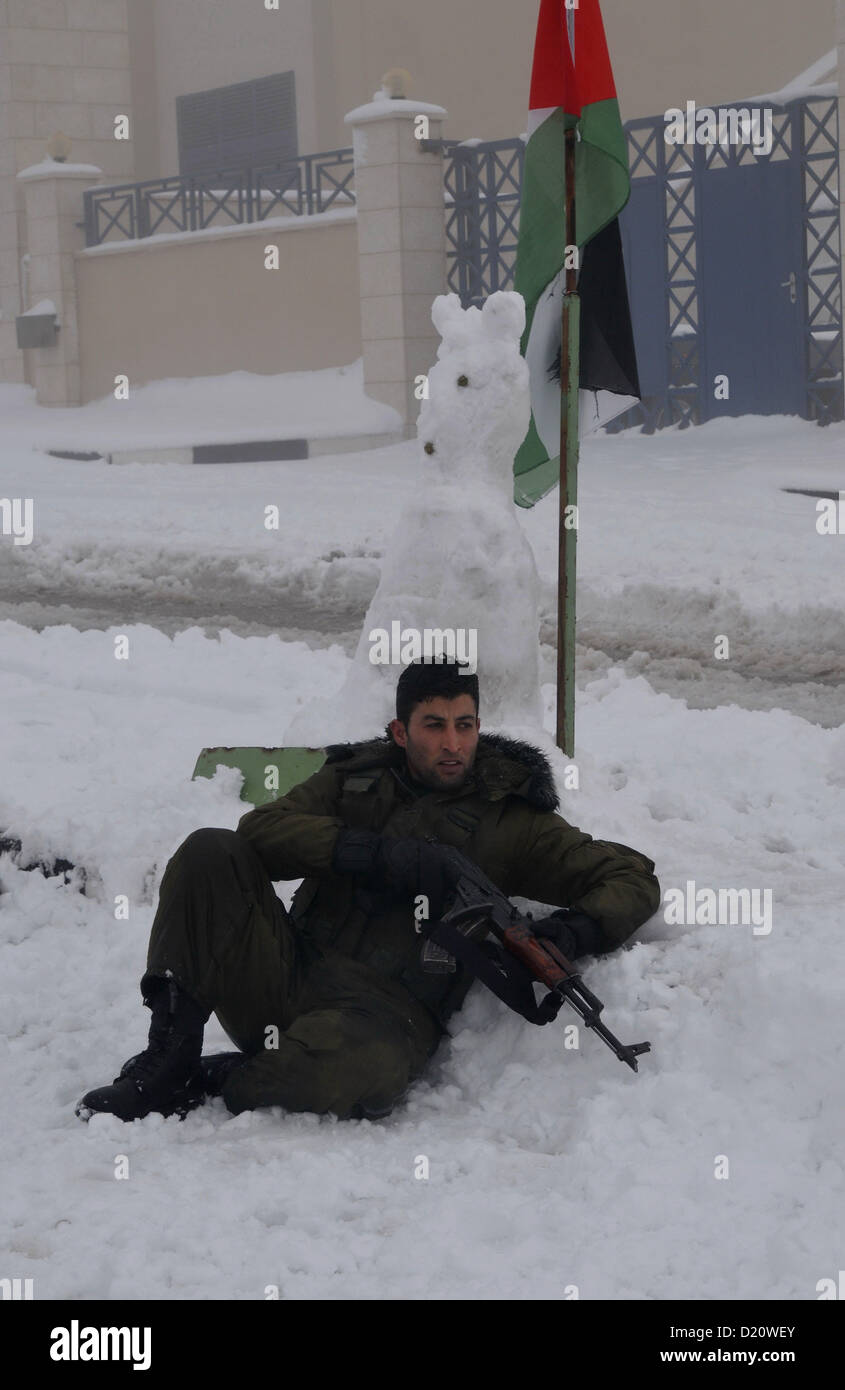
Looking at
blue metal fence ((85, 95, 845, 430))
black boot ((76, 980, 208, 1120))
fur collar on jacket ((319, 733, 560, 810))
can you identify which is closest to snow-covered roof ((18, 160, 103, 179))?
blue metal fence ((85, 95, 845, 430))

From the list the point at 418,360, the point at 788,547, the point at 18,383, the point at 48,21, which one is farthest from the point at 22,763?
the point at 48,21

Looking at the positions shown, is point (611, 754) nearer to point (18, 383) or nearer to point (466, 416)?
point (466, 416)

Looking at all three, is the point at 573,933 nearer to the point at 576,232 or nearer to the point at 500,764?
the point at 500,764

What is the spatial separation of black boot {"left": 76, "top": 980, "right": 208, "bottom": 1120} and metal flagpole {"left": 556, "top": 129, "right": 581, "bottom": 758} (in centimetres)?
190

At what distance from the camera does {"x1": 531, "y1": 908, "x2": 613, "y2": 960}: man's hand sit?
341cm

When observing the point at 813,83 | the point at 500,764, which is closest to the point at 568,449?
the point at 500,764

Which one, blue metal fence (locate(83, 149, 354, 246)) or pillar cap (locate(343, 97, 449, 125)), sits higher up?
pillar cap (locate(343, 97, 449, 125))

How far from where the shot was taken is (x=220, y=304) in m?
15.2

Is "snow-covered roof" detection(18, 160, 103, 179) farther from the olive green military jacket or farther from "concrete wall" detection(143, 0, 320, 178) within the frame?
the olive green military jacket

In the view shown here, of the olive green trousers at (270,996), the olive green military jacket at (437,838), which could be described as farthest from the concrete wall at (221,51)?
the olive green trousers at (270,996)

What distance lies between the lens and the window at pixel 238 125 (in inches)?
742

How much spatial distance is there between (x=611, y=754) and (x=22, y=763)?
212 centimetres

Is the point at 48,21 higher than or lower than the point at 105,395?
higher

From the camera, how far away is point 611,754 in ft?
20.0
